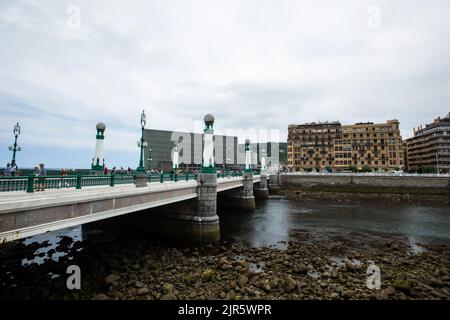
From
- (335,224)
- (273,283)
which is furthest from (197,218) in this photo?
(335,224)

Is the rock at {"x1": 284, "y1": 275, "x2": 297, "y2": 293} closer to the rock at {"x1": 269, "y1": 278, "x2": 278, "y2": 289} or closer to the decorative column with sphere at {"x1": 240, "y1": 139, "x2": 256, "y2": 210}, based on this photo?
the rock at {"x1": 269, "y1": 278, "x2": 278, "y2": 289}

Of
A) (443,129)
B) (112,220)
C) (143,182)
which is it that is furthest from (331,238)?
(443,129)

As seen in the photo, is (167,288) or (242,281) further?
(242,281)

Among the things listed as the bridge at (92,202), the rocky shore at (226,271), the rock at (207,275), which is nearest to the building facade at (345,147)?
the rocky shore at (226,271)

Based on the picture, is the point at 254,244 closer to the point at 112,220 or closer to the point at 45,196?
the point at 112,220

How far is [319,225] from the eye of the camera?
22.8 metres

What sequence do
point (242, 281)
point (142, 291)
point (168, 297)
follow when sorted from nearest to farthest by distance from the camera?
1. point (168, 297)
2. point (142, 291)
3. point (242, 281)

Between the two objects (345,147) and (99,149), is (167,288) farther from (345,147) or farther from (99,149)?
(345,147)

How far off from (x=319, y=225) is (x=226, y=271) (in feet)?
49.6

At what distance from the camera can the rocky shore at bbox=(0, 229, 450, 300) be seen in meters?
9.16

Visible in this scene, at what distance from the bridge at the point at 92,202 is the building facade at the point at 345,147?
69.5 m

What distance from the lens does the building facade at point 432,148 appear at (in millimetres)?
80744

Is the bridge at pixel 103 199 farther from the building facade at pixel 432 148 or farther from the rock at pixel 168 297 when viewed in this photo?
the building facade at pixel 432 148
